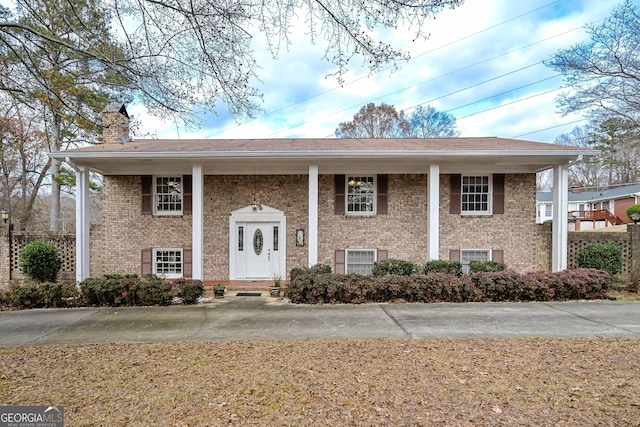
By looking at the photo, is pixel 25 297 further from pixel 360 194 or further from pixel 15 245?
pixel 360 194

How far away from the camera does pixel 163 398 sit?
3.12 m

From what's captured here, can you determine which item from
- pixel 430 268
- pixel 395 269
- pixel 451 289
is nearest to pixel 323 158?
pixel 395 269

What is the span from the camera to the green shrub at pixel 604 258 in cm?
864

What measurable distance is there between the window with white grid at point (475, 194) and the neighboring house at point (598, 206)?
11.2m

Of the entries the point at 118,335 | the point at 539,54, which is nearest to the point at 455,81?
the point at 539,54

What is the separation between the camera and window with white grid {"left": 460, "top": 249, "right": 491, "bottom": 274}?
402 inches

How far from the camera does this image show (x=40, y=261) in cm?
927

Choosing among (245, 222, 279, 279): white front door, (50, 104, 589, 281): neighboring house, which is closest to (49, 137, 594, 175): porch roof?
(50, 104, 589, 281): neighboring house

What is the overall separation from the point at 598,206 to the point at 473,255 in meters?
25.5

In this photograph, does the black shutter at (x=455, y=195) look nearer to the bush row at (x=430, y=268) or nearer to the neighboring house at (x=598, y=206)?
the bush row at (x=430, y=268)

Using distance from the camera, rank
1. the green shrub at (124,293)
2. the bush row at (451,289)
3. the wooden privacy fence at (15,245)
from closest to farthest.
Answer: the green shrub at (124,293), the bush row at (451,289), the wooden privacy fence at (15,245)

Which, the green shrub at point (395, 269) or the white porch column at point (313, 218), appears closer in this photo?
the green shrub at point (395, 269)

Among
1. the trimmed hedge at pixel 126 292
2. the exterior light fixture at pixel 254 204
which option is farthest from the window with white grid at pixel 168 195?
the trimmed hedge at pixel 126 292

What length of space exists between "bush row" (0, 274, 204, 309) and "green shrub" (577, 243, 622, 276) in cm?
1037
